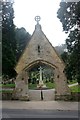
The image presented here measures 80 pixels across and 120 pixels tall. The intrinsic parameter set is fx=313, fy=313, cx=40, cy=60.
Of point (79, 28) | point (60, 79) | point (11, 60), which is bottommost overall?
point (60, 79)

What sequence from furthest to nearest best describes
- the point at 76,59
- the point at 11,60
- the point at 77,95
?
the point at 11,60
the point at 77,95
the point at 76,59

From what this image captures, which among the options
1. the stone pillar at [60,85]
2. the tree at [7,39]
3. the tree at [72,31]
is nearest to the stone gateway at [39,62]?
the stone pillar at [60,85]

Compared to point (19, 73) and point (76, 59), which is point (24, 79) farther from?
point (76, 59)

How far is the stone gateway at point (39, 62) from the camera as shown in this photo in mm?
26094

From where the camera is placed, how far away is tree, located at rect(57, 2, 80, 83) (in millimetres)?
21839

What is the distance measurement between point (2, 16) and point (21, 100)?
7292mm

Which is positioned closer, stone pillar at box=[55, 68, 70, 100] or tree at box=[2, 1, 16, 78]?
stone pillar at box=[55, 68, 70, 100]

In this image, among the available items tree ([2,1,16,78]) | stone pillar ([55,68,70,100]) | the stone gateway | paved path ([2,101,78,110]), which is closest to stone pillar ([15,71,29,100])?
the stone gateway

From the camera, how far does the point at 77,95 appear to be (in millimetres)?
25297

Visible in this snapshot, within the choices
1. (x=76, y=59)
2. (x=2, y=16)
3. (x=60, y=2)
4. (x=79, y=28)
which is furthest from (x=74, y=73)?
(x=2, y=16)

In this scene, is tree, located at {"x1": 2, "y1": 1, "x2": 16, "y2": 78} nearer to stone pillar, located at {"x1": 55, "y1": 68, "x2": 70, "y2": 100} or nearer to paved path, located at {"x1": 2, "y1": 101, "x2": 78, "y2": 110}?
stone pillar, located at {"x1": 55, "y1": 68, "x2": 70, "y2": 100}

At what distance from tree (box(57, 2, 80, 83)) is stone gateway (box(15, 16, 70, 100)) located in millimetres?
3323

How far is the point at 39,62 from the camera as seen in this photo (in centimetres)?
2656

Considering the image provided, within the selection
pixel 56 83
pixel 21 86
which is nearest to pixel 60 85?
pixel 56 83
